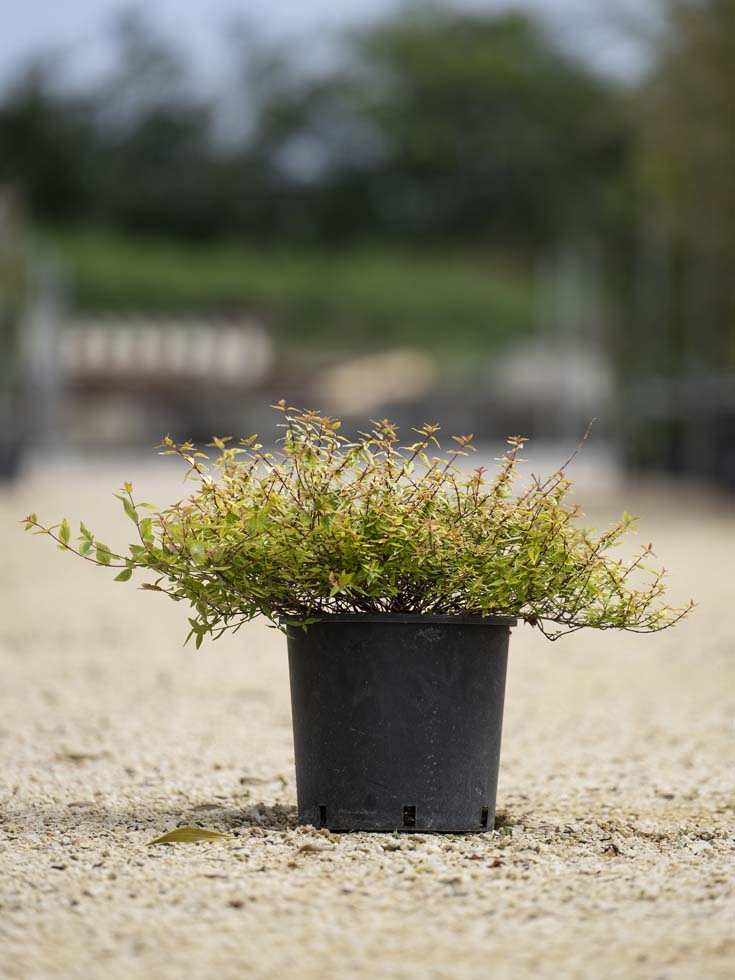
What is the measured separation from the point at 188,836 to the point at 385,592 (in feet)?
2.71

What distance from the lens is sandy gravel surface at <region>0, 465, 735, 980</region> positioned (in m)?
2.93

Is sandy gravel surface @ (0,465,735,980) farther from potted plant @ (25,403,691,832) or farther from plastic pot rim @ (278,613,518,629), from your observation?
plastic pot rim @ (278,613,518,629)

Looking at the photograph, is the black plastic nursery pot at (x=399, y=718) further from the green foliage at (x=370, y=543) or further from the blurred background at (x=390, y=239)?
the blurred background at (x=390, y=239)

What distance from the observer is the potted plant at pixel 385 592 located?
3871mm

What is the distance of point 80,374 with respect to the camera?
54031mm

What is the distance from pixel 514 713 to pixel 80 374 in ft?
160

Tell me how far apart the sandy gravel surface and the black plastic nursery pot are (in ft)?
0.37

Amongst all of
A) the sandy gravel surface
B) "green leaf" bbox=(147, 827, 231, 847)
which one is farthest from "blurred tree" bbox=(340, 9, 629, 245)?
"green leaf" bbox=(147, 827, 231, 847)

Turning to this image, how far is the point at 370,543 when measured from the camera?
3859mm

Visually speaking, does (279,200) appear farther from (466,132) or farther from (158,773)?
(158,773)

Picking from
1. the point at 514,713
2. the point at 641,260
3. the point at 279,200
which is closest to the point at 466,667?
the point at 514,713

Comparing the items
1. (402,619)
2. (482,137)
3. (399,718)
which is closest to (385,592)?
(402,619)

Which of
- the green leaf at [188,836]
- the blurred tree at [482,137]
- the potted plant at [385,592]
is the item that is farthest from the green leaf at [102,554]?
the blurred tree at [482,137]

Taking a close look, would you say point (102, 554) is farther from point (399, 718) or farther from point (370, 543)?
point (399, 718)
